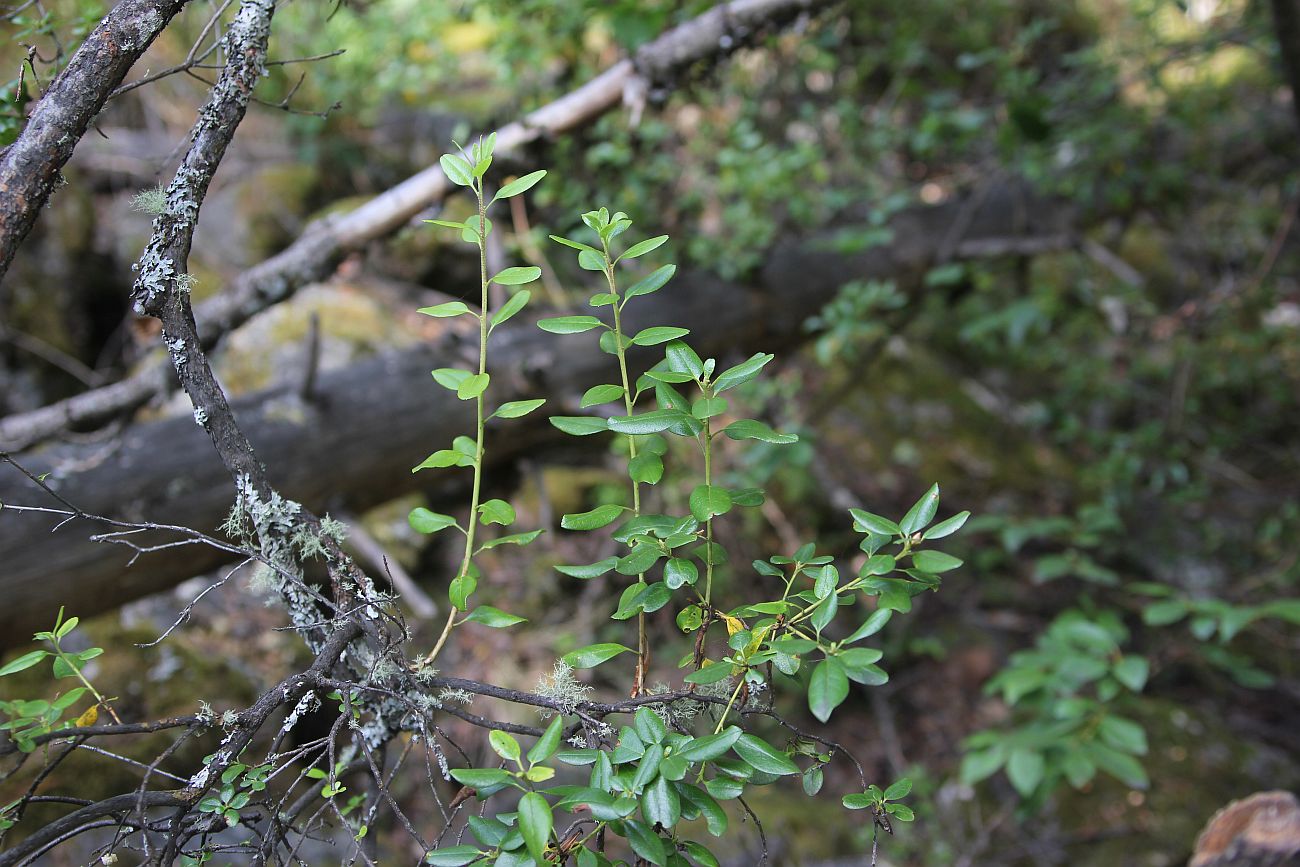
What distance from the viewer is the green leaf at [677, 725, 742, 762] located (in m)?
0.78

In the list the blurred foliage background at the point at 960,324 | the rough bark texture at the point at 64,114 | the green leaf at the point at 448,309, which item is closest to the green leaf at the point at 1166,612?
the blurred foliage background at the point at 960,324

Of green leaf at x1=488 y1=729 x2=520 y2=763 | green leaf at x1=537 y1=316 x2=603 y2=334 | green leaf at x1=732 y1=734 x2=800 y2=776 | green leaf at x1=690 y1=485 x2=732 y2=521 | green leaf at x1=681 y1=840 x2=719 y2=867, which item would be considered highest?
green leaf at x1=537 y1=316 x2=603 y2=334

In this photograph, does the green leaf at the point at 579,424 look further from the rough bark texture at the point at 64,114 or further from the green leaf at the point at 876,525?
the rough bark texture at the point at 64,114

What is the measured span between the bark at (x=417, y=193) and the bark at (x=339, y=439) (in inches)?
6.3

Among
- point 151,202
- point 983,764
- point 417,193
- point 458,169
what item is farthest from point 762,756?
point 417,193

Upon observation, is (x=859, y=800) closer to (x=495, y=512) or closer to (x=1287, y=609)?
(x=495, y=512)

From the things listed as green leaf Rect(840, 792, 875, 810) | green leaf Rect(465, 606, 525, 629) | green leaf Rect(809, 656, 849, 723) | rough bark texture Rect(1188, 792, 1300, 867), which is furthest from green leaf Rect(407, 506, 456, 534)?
rough bark texture Rect(1188, 792, 1300, 867)

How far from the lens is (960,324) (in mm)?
5316

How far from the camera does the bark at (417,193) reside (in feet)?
7.98

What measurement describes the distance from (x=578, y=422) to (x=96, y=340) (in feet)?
15.4

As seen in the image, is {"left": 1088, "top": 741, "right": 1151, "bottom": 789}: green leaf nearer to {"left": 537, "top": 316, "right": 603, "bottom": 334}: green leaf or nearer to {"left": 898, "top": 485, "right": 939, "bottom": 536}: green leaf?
{"left": 898, "top": 485, "right": 939, "bottom": 536}: green leaf

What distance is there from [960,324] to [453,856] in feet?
17.0

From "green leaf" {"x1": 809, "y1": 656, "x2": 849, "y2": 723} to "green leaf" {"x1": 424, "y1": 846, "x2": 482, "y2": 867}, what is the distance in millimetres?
355

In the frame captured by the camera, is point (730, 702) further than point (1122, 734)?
No
